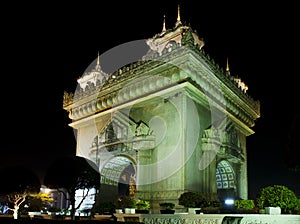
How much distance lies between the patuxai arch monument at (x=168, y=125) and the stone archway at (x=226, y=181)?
0.23ft

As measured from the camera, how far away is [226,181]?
A: 993 inches

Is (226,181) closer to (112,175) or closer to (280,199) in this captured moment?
(112,175)

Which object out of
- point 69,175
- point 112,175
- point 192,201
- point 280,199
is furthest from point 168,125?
point 280,199

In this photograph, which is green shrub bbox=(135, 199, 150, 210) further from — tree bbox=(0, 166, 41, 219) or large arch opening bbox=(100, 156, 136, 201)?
tree bbox=(0, 166, 41, 219)

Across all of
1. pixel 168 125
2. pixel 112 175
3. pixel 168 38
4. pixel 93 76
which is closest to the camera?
pixel 168 125

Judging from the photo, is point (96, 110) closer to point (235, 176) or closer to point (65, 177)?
point (65, 177)

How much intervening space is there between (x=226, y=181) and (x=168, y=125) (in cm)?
756

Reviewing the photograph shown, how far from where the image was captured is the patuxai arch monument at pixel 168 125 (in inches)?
786

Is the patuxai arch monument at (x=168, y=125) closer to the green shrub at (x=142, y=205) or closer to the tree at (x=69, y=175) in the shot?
the green shrub at (x=142, y=205)

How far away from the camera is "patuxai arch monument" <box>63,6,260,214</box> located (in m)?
20.0

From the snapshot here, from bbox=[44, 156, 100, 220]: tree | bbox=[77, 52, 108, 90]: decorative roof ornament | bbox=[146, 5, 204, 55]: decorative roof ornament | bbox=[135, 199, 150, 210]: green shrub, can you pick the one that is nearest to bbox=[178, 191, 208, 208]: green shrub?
bbox=[135, 199, 150, 210]: green shrub

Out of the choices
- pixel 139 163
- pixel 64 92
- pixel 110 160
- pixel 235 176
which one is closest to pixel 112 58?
pixel 64 92

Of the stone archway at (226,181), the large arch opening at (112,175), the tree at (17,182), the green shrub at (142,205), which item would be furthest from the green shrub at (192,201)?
the tree at (17,182)

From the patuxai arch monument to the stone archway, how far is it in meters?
0.07
